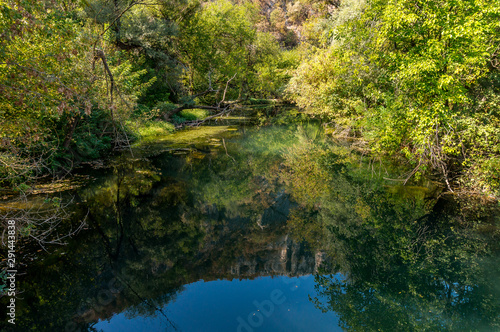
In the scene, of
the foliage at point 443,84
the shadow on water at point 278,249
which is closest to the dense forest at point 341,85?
the foliage at point 443,84

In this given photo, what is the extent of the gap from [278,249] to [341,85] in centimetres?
1201

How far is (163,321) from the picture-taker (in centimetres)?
460

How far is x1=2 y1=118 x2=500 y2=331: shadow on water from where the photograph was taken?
484 centimetres

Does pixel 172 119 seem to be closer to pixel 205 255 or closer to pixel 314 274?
pixel 205 255

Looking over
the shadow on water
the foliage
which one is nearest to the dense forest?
the foliage

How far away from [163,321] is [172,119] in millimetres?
18771

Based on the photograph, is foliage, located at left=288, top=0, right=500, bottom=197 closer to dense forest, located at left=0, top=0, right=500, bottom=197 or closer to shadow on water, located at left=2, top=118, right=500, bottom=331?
dense forest, located at left=0, top=0, right=500, bottom=197

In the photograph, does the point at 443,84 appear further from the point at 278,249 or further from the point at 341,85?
the point at 341,85

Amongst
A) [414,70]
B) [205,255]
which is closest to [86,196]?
[205,255]

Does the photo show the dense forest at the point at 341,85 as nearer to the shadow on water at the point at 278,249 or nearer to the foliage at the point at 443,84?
the foliage at the point at 443,84

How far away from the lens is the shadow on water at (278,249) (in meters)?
4.84

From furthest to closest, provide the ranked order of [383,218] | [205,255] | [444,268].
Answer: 1. [383,218]
2. [205,255]
3. [444,268]

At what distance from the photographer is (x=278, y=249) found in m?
6.73

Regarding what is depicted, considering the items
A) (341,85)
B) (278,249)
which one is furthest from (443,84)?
(341,85)
